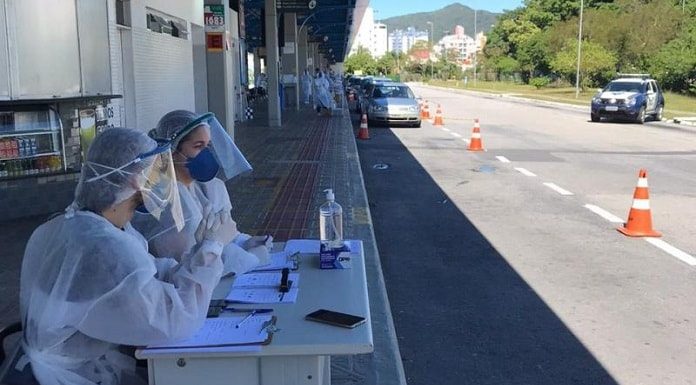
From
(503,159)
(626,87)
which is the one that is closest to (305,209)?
(503,159)

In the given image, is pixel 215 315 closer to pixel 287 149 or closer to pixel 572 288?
pixel 572 288

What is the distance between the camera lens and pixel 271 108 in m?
24.0

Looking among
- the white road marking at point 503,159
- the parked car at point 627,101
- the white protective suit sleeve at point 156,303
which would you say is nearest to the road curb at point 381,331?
the white protective suit sleeve at point 156,303

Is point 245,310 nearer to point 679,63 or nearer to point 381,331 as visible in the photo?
point 381,331

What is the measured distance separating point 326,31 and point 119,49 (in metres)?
40.3

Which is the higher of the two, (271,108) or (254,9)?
(254,9)

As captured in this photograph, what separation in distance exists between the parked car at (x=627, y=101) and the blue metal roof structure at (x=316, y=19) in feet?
33.4

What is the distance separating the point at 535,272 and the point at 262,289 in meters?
4.53

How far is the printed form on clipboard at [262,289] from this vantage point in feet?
10.3

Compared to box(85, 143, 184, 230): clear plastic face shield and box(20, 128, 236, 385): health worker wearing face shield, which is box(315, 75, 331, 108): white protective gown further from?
box(20, 128, 236, 385): health worker wearing face shield

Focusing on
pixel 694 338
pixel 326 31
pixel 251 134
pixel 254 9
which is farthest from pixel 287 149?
pixel 326 31

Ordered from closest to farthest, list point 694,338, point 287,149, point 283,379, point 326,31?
1. point 283,379
2. point 694,338
3. point 287,149
4. point 326,31

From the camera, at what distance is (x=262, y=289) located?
328 centimetres

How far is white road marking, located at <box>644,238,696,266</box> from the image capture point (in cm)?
773
